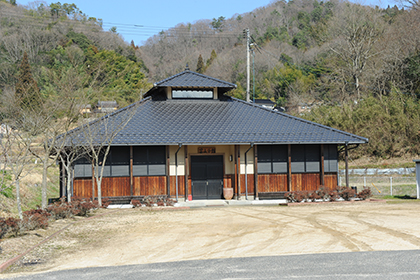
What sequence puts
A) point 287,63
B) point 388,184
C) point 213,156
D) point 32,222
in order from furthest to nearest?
1. point 287,63
2. point 388,184
3. point 213,156
4. point 32,222

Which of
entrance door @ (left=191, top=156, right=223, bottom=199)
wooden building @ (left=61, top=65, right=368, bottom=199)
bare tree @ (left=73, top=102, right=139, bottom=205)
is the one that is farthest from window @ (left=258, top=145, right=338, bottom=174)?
bare tree @ (left=73, top=102, right=139, bottom=205)

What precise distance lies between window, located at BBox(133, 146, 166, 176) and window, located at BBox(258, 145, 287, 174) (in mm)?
A: 5084

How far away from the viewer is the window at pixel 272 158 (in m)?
21.6

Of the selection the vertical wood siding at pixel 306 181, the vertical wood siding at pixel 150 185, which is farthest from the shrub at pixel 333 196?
the vertical wood siding at pixel 150 185

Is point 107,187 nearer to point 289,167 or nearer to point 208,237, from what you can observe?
point 289,167

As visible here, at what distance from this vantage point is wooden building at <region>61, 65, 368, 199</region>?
20.5 meters

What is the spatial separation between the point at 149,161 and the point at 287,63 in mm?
45503

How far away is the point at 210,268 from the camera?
7.99 meters

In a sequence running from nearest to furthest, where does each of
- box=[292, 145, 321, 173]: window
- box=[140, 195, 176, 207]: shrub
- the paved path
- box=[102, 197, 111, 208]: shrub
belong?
the paved path, box=[102, 197, 111, 208]: shrub, box=[140, 195, 176, 207]: shrub, box=[292, 145, 321, 173]: window

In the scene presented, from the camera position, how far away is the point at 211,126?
22.0 m

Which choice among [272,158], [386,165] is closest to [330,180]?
[272,158]

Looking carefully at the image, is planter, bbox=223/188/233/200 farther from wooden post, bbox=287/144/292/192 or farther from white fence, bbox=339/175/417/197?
white fence, bbox=339/175/417/197

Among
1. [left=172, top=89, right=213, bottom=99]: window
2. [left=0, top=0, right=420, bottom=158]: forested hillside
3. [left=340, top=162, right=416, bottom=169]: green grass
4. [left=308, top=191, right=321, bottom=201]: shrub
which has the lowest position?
[left=308, top=191, right=321, bottom=201]: shrub

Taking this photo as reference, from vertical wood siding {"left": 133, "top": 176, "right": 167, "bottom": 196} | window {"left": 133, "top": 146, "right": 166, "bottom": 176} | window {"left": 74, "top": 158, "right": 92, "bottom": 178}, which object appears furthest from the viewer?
window {"left": 133, "top": 146, "right": 166, "bottom": 176}
